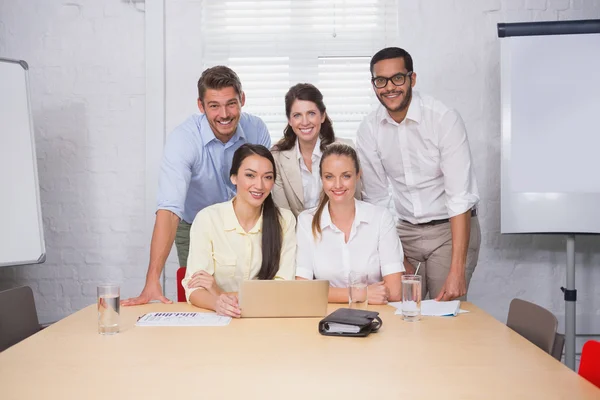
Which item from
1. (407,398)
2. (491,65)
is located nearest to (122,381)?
(407,398)

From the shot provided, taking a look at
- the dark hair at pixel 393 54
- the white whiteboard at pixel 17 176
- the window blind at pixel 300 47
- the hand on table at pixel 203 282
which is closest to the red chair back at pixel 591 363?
the hand on table at pixel 203 282

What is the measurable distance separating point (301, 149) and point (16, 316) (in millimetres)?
1337

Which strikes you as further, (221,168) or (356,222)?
(221,168)

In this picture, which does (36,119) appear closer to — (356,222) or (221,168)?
(221,168)

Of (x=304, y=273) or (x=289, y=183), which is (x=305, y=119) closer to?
(x=289, y=183)

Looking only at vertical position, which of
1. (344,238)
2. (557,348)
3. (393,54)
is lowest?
(557,348)

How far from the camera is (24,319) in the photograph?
2047 mm

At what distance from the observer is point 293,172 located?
107 inches

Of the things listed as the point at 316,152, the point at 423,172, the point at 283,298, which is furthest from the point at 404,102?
the point at 283,298

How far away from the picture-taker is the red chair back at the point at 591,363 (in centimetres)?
130

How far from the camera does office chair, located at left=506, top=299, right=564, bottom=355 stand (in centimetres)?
162

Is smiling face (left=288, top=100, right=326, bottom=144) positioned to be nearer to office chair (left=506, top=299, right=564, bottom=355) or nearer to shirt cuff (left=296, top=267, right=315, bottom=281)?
shirt cuff (left=296, top=267, right=315, bottom=281)

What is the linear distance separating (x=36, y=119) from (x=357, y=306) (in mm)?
2536

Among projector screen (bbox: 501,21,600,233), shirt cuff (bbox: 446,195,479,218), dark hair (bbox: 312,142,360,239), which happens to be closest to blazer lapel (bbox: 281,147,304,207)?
dark hair (bbox: 312,142,360,239)
